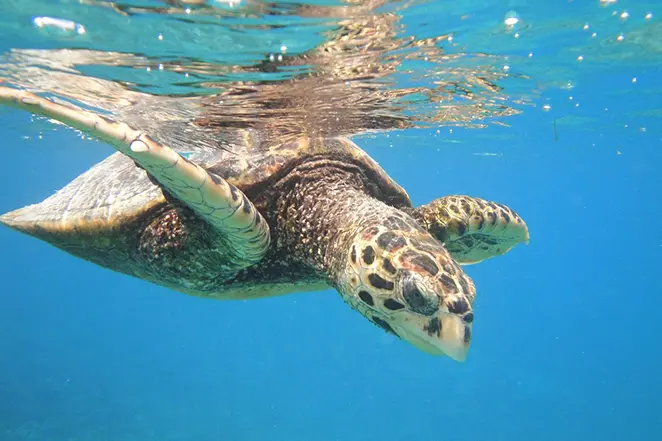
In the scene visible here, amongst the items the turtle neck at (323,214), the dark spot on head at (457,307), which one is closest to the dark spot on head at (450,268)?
the dark spot on head at (457,307)

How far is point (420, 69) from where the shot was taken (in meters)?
6.79

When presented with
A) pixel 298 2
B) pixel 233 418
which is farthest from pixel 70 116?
pixel 233 418

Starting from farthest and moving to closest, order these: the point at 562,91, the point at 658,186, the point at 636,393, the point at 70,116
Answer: the point at 658,186 → the point at 636,393 → the point at 562,91 → the point at 70,116

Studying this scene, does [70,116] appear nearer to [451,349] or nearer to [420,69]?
[451,349]

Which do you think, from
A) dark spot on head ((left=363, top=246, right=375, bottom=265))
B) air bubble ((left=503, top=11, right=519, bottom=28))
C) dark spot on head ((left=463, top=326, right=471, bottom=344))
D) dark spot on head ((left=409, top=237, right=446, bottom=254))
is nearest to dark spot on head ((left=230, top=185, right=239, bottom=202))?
dark spot on head ((left=363, top=246, right=375, bottom=265))

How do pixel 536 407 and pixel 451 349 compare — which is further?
pixel 536 407

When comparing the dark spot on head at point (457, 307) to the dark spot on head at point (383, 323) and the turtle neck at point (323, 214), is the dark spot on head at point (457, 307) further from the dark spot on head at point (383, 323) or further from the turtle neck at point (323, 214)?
the turtle neck at point (323, 214)

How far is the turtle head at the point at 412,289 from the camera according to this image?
2.83 meters

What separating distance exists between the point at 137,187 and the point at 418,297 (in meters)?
3.56

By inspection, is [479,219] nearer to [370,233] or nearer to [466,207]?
[466,207]

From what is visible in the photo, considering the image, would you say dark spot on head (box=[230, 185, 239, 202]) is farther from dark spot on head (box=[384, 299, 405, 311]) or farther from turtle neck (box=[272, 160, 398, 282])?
dark spot on head (box=[384, 299, 405, 311])

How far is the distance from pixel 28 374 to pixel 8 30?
27043 mm

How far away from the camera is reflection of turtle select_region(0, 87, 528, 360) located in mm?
2926

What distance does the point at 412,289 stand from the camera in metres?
2.89
